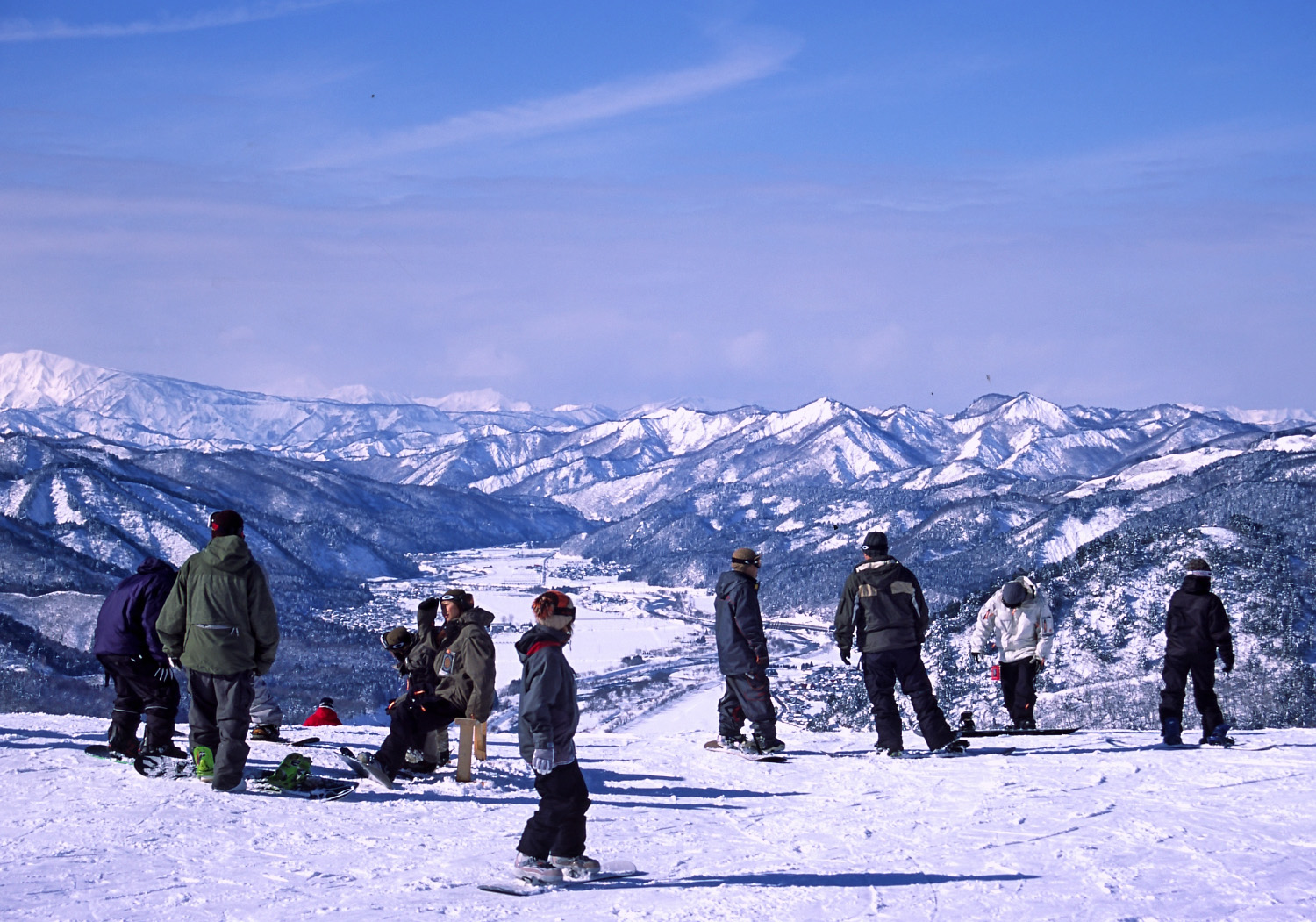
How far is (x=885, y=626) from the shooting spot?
1602cm

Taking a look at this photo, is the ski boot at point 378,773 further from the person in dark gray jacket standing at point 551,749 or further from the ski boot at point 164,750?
the person in dark gray jacket standing at point 551,749

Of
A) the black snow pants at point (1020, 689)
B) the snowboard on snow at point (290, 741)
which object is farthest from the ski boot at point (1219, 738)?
the snowboard on snow at point (290, 741)

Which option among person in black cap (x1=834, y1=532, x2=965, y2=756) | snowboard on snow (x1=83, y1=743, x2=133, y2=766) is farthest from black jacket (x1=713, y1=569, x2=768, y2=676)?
snowboard on snow (x1=83, y1=743, x2=133, y2=766)

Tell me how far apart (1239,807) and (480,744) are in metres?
8.99

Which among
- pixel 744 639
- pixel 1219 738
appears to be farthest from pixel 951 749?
pixel 1219 738

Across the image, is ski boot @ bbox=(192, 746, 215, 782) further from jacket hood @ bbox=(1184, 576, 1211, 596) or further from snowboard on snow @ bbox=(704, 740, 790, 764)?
jacket hood @ bbox=(1184, 576, 1211, 596)

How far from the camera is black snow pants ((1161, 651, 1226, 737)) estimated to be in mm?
17219

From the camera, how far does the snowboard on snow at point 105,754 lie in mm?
14586

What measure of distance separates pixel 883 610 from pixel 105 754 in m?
10.2

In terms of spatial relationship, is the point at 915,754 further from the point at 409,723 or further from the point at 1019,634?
the point at 409,723

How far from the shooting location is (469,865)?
10453mm

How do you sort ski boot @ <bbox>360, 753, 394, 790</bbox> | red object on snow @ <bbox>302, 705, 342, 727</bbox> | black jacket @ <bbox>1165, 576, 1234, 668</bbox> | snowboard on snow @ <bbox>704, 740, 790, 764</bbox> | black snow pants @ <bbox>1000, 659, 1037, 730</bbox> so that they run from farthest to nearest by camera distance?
red object on snow @ <bbox>302, 705, 342, 727</bbox>, black snow pants @ <bbox>1000, 659, 1037, 730</bbox>, black jacket @ <bbox>1165, 576, 1234, 668</bbox>, snowboard on snow @ <bbox>704, 740, 790, 764</bbox>, ski boot @ <bbox>360, 753, 394, 790</bbox>

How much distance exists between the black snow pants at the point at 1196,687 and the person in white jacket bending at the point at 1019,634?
1757 millimetres

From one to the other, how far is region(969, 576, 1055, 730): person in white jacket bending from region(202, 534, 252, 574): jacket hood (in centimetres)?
1074
